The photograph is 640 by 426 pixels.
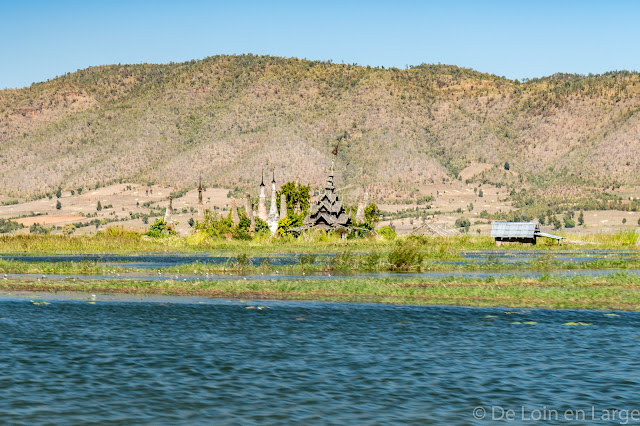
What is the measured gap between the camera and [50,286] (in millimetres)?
35750

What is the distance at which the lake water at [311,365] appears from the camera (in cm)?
1464

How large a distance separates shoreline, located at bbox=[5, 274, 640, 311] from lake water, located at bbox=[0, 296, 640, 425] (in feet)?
8.84

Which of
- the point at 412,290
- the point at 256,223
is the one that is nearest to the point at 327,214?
the point at 256,223

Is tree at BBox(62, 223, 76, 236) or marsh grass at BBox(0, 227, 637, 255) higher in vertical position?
tree at BBox(62, 223, 76, 236)

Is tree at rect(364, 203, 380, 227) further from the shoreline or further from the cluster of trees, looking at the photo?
the shoreline

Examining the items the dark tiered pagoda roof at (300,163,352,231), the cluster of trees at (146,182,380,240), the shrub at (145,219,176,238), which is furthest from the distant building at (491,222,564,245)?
the shrub at (145,219,176,238)

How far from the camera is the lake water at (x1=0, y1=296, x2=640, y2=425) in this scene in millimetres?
14641

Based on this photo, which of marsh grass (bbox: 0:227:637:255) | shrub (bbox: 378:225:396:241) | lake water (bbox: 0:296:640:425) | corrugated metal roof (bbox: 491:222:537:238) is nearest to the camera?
lake water (bbox: 0:296:640:425)

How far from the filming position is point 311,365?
724 inches

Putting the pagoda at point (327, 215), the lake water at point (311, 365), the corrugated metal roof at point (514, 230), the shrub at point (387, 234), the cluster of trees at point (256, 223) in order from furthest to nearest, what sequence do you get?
the shrub at point (387, 234), the pagoda at point (327, 215), the cluster of trees at point (256, 223), the corrugated metal roof at point (514, 230), the lake water at point (311, 365)

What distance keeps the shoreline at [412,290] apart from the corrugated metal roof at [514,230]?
149ft

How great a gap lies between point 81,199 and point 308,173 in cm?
4700

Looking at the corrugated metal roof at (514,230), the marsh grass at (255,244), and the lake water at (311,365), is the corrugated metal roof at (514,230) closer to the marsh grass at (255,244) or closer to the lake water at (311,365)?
the marsh grass at (255,244)

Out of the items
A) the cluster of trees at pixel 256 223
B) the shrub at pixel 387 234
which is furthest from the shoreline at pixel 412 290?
the shrub at pixel 387 234
